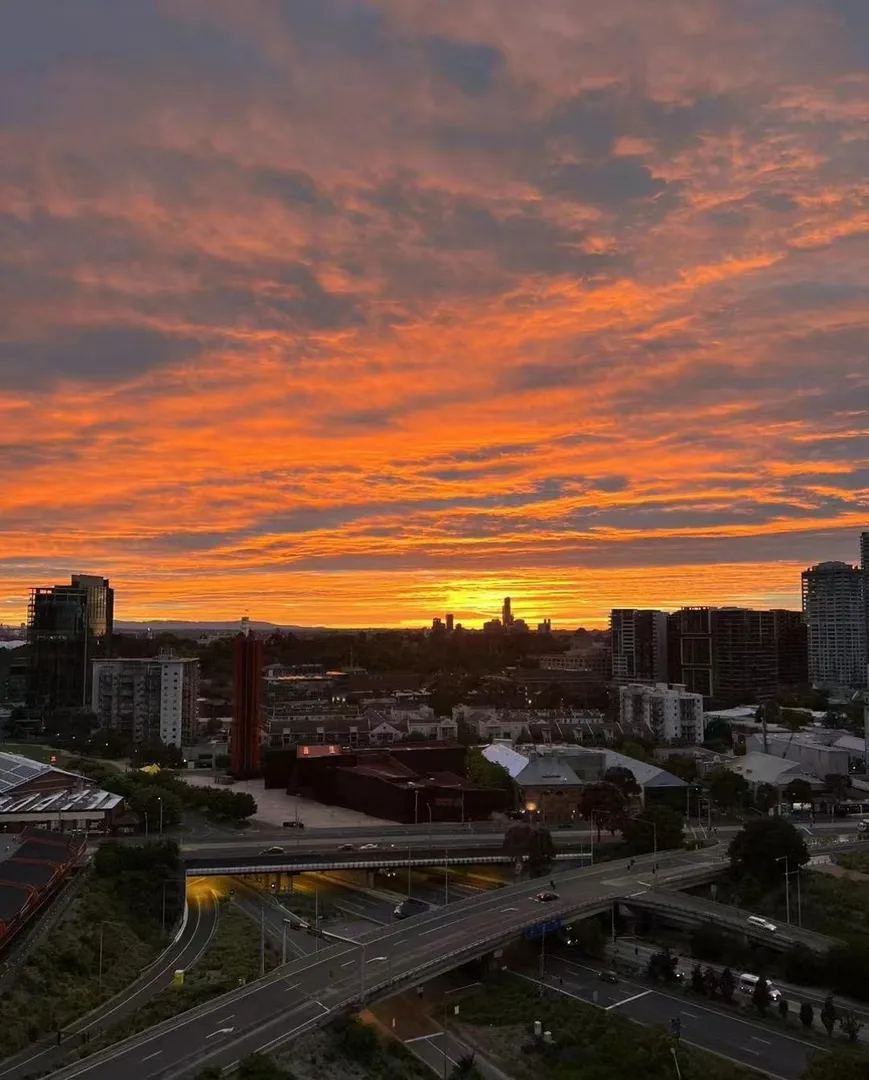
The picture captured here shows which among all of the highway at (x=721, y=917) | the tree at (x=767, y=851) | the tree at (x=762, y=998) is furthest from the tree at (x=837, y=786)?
the tree at (x=762, y=998)

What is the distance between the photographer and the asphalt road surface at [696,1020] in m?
37.5

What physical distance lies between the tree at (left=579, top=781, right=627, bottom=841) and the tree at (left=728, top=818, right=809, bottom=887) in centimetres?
1232

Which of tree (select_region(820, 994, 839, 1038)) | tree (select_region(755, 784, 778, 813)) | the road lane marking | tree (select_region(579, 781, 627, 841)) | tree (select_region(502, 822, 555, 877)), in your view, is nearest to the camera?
tree (select_region(820, 994, 839, 1038))

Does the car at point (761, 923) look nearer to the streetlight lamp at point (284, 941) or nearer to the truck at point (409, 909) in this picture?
the truck at point (409, 909)

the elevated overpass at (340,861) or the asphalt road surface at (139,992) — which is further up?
the elevated overpass at (340,861)

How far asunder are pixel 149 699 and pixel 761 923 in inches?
3708

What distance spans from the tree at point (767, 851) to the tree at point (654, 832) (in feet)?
24.4

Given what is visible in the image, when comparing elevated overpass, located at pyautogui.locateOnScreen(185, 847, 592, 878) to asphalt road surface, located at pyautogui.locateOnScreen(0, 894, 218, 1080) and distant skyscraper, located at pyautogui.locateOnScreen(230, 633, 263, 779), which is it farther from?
distant skyscraper, located at pyautogui.locateOnScreen(230, 633, 263, 779)

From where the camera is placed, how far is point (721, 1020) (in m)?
41.8

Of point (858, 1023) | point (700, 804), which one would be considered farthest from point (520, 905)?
point (700, 804)

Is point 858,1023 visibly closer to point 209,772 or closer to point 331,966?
point 331,966

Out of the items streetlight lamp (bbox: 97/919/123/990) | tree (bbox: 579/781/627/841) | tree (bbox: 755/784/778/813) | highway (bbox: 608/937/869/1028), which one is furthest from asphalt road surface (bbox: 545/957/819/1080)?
tree (bbox: 755/784/778/813)

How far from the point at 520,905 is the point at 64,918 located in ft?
82.6

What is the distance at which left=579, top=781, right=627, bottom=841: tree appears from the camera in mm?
70375
